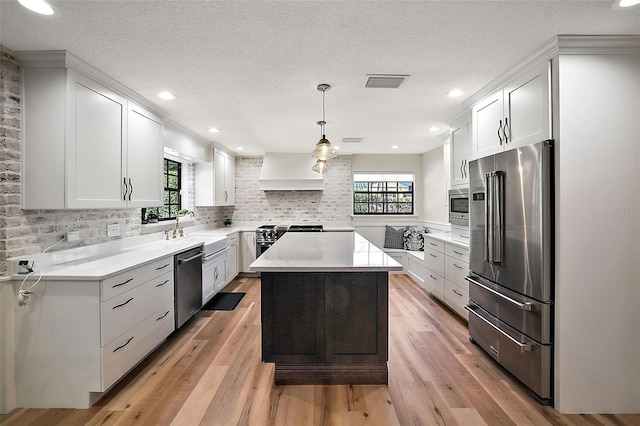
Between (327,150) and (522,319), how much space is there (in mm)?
2141

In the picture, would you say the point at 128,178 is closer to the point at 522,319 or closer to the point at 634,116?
the point at 522,319

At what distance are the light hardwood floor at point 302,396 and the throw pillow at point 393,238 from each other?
3.27m

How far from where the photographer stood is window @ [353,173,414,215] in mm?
6777

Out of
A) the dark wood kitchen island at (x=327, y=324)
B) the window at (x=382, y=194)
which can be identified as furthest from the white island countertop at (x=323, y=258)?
the window at (x=382, y=194)

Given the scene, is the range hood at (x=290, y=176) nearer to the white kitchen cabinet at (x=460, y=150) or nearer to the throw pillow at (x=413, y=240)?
the throw pillow at (x=413, y=240)

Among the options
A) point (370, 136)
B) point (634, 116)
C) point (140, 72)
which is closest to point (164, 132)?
point (140, 72)

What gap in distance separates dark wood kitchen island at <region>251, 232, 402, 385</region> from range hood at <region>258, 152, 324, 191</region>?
13.0 feet

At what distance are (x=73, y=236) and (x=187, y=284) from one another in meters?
1.19

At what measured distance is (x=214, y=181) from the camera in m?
5.35

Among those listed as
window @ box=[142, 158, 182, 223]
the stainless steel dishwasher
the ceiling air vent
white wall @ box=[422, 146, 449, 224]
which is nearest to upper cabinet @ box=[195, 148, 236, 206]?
window @ box=[142, 158, 182, 223]

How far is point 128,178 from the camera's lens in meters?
2.98

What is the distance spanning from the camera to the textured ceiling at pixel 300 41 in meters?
1.75

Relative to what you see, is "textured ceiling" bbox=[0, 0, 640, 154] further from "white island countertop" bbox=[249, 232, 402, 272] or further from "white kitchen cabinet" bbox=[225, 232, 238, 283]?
"white kitchen cabinet" bbox=[225, 232, 238, 283]

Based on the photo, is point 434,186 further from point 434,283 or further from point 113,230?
point 113,230
